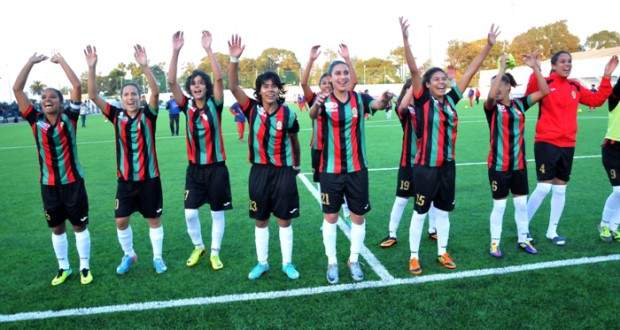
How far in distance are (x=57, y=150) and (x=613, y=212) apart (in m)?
6.30

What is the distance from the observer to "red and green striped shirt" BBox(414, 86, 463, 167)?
4586 mm

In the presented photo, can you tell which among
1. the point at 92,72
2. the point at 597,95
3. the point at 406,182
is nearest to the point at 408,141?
the point at 406,182

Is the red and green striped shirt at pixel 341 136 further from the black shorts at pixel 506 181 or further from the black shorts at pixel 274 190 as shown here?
the black shorts at pixel 506 181

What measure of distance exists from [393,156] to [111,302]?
918 cm

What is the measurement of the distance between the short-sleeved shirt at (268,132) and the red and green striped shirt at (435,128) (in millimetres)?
1317

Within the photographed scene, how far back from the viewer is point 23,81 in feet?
14.6

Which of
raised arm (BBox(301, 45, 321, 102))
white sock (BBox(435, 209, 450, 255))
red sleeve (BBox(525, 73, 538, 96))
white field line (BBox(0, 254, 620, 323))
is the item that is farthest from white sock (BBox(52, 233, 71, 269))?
red sleeve (BBox(525, 73, 538, 96))

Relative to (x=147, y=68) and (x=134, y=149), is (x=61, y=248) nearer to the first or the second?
(x=134, y=149)

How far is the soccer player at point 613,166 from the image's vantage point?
17.8ft

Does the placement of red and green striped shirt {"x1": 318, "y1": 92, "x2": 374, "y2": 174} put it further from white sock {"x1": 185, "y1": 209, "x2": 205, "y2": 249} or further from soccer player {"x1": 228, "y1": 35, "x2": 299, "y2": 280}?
white sock {"x1": 185, "y1": 209, "x2": 205, "y2": 249}

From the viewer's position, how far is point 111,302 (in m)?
4.22

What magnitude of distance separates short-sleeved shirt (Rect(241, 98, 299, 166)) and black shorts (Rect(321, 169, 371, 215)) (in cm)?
45

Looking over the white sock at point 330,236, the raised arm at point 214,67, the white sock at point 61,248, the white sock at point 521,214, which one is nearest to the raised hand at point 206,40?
the raised arm at point 214,67

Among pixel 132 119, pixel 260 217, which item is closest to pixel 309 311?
pixel 260 217
